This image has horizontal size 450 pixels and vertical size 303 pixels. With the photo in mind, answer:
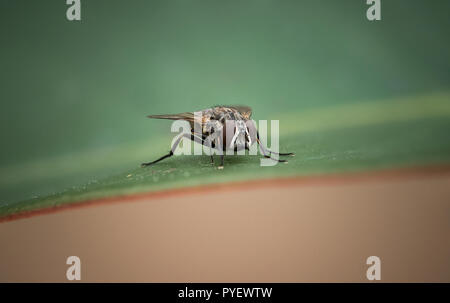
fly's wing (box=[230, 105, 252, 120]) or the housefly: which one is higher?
Result: fly's wing (box=[230, 105, 252, 120])

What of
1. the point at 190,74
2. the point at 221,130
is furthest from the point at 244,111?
the point at 190,74

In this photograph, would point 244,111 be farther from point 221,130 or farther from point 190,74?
point 190,74

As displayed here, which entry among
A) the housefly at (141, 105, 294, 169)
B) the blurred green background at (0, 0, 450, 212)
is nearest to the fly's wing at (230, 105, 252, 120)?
the housefly at (141, 105, 294, 169)

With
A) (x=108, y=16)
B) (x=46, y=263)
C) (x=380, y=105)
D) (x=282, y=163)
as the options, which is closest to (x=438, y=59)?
(x=380, y=105)

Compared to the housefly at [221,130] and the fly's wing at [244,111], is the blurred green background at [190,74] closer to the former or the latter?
the housefly at [221,130]

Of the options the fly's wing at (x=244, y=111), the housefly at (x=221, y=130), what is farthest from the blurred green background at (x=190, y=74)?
the fly's wing at (x=244, y=111)

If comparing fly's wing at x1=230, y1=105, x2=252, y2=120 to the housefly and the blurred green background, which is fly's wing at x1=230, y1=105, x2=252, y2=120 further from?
the blurred green background

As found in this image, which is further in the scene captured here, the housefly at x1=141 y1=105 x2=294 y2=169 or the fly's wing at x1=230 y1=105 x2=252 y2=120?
the fly's wing at x1=230 y1=105 x2=252 y2=120

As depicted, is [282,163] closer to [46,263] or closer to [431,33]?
[46,263]
